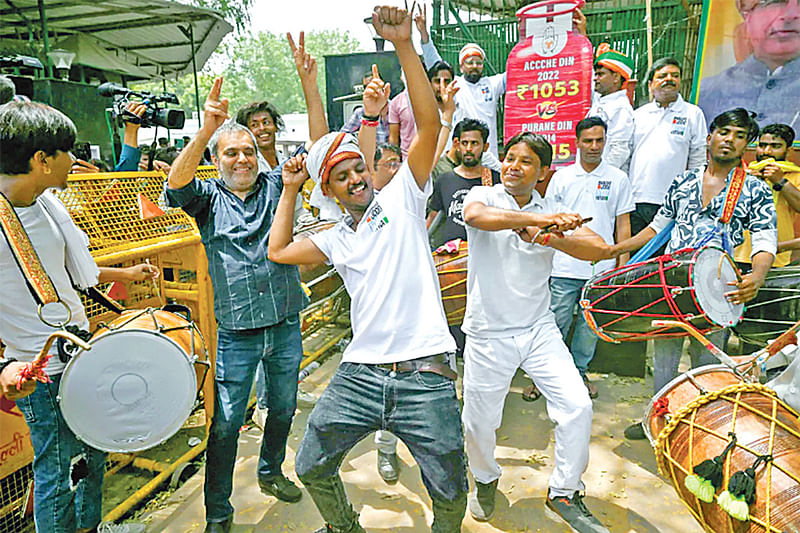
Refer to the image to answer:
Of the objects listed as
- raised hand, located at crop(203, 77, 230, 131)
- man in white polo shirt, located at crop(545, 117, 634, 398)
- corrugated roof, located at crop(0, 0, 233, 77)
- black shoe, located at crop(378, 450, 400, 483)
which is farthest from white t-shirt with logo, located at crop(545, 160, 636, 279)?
corrugated roof, located at crop(0, 0, 233, 77)

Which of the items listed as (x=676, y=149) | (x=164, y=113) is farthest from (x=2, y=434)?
(x=676, y=149)

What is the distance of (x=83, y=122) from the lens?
10.4 meters

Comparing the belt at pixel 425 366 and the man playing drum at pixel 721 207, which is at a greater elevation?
the man playing drum at pixel 721 207

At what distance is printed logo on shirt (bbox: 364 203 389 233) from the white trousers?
1.02 m

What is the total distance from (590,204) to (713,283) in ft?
4.11

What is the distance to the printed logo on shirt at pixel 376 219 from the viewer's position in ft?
7.83

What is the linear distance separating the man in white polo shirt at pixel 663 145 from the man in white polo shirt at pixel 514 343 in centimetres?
210

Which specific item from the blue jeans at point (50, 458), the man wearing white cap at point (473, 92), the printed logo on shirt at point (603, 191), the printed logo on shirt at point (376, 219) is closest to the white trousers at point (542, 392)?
the printed logo on shirt at point (376, 219)

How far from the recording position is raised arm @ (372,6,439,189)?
2221 mm

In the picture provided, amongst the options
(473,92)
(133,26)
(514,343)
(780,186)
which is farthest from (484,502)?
(133,26)

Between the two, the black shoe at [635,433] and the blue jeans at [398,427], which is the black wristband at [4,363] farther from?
the black shoe at [635,433]

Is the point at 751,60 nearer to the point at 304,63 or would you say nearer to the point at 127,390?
the point at 304,63

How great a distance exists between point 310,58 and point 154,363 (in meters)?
1.80

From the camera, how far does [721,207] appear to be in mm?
3285
